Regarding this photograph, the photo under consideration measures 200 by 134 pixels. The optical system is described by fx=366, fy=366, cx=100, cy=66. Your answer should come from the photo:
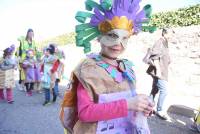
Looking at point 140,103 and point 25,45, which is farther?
point 25,45

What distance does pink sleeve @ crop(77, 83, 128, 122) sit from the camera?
2.20 metres

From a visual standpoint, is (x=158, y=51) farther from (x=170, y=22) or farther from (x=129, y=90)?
(x=170, y=22)

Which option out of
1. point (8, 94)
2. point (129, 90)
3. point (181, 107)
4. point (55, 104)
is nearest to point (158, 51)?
point (181, 107)

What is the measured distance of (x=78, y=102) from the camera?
232 centimetres

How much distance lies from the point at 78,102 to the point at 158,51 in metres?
5.18

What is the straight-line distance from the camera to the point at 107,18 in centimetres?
250

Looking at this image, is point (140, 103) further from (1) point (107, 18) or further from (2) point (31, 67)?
(2) point (31, 67)

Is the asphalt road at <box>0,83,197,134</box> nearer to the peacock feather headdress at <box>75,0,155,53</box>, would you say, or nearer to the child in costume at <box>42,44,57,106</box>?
the child in costume at <box>42,44,57,106</box>

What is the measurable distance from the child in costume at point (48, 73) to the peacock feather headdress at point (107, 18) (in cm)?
612

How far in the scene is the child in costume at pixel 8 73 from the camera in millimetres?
9305

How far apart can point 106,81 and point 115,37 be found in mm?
310

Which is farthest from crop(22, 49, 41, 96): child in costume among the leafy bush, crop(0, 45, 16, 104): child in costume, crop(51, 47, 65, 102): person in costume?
the leafy bush

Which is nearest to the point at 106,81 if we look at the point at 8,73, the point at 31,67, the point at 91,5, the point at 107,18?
the point at 107,18

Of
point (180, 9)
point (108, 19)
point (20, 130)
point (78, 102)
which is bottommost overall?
point (20, 130)
